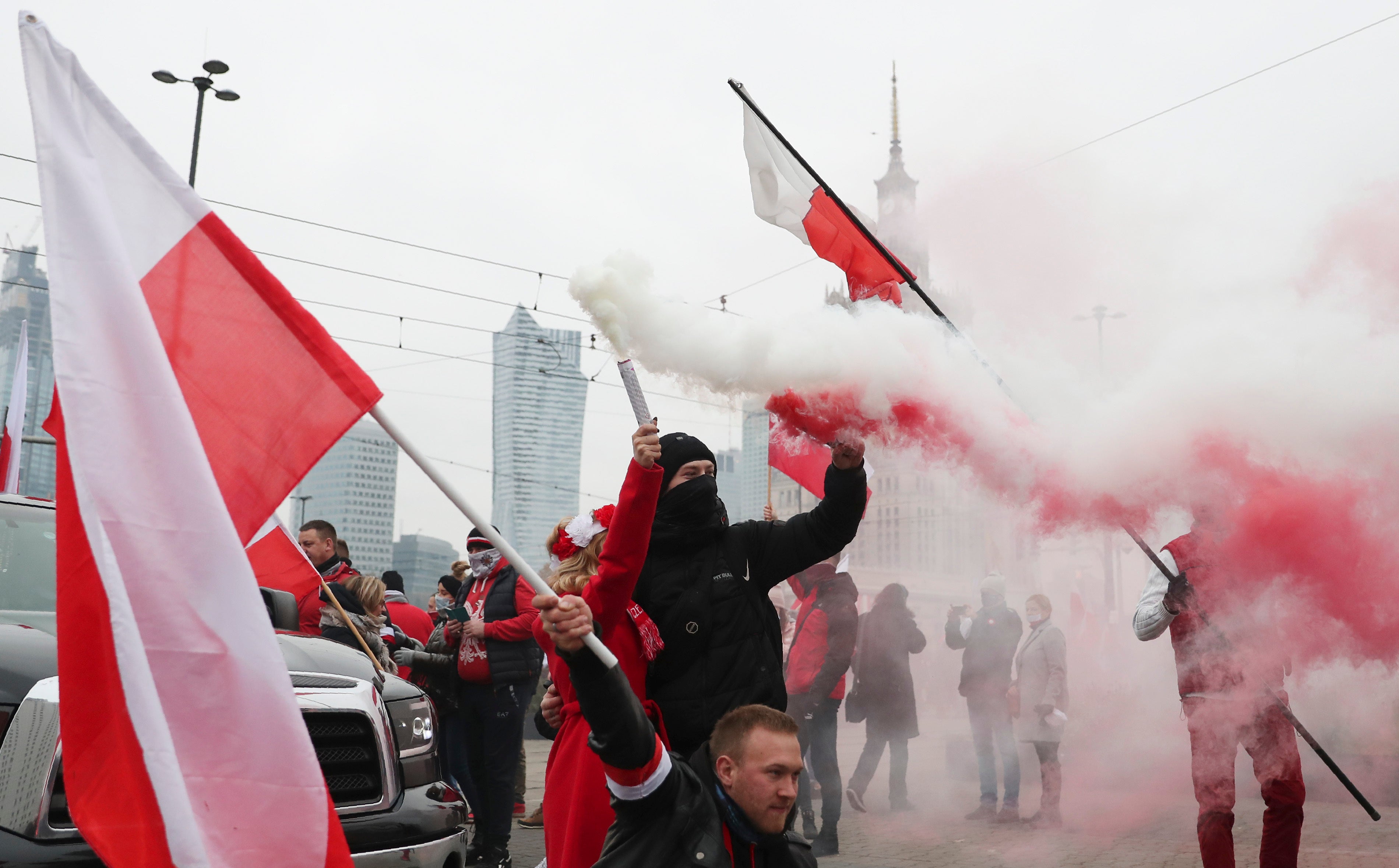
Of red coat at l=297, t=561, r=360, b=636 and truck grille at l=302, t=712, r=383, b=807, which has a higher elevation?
red coat at l=297, t=561, r=360, b=636

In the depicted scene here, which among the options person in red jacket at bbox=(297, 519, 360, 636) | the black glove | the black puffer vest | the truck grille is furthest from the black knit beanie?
person in red jacket at bbox=(297, 519, 360, 636)

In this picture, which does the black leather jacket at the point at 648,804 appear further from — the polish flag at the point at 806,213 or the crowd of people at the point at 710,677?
the polish flag at the point at 806,213

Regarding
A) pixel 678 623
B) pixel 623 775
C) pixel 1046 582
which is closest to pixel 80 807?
pixel 623 775

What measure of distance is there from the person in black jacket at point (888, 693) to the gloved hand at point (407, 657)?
12.7ft

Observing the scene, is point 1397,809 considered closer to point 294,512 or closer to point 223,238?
point 223,238

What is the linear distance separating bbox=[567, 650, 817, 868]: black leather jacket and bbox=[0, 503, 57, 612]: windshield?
3001mm

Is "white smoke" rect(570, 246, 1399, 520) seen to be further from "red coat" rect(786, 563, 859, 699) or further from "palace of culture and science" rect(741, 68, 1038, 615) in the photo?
"red coat" rect(786, 563, 859, 699)

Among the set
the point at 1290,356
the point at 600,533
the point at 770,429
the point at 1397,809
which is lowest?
the point at 1397,809

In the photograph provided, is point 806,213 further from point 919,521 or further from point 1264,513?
point 919,521

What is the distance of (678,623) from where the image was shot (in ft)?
12.1

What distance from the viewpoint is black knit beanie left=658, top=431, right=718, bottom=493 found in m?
3.91

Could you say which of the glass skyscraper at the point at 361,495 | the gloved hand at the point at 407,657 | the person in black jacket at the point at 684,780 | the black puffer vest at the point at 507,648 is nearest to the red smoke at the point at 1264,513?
the person in black jacket at the point at 684,780

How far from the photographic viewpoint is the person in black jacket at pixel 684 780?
2.47 metres

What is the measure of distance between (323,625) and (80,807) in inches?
185
